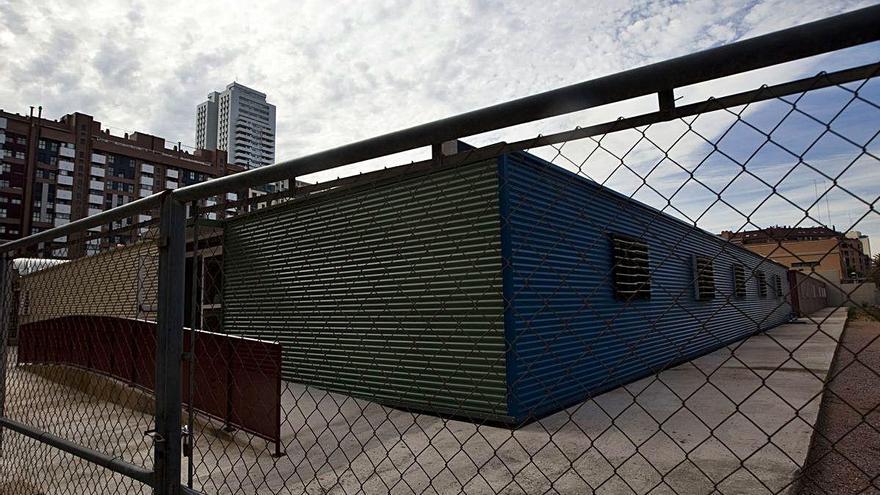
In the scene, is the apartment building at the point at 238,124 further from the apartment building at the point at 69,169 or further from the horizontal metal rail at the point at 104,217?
the horizontal metal rail at the point at 104,217

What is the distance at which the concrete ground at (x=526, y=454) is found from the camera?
141 inches

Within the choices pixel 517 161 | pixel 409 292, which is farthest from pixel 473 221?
pixel 409 292

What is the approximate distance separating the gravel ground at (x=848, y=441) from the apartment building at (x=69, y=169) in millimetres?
49798

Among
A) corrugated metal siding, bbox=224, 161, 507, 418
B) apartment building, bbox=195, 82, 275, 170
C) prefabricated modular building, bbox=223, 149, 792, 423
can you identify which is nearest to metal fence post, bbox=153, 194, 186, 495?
corrugated metal siding, bbox=224, 161, 507, 418

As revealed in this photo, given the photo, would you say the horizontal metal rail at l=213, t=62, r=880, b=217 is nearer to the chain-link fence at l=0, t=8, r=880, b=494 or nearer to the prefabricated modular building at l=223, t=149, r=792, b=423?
the chain-link fence at l=0, t=8, r=880, b=494

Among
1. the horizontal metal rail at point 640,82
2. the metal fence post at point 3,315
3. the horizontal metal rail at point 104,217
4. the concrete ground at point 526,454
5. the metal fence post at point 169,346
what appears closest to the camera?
the horizontal metal rail at point 640,82

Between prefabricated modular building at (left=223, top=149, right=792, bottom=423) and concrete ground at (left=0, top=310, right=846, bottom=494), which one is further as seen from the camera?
prefabricated modular building at (left=223, top=149, right=792, bottom=423)

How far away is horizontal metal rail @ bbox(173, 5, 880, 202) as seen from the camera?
98 centimetres

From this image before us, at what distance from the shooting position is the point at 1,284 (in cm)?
329

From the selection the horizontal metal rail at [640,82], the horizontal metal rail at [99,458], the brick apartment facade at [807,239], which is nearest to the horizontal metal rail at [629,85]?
the horizontal metal rail at [640,82]

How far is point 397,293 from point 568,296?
2.33 metres

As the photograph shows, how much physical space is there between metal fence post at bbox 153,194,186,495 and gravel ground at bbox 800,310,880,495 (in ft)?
7.20

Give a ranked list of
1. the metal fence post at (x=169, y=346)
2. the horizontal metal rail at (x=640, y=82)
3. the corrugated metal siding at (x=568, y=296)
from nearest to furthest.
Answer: the horizontal metal rail at (x=640, y=82), the metal fence post at (x=169, y=346), the corrugated metal siding at (x=568, y=296)

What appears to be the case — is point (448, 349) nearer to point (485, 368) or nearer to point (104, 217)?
point (485, 368)
